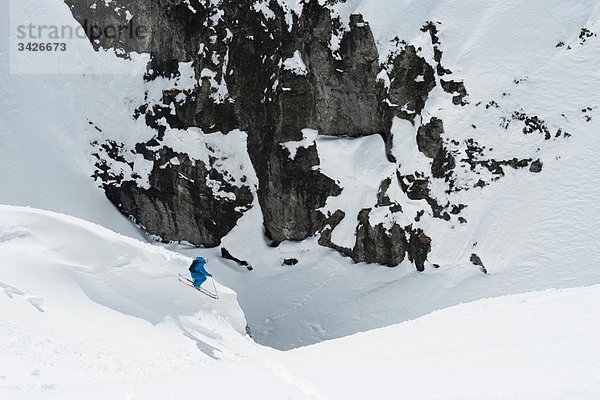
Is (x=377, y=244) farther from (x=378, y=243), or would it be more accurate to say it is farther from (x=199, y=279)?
(x=199, y=279)

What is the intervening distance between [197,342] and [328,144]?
18.0 meters

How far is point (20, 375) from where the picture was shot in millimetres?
9195

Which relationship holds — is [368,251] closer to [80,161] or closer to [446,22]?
[446,22]

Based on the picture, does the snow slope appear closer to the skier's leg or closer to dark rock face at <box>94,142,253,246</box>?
the skier's leg

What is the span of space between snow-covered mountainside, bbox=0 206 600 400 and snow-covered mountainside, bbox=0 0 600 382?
39.9ft

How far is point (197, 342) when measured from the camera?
17672mm

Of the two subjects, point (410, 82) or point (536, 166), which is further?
point (410, 82)

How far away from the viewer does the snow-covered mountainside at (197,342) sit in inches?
259

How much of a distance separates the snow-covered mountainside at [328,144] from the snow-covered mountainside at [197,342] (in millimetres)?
12176

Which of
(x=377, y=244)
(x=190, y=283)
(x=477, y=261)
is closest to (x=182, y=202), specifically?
(x=377, y=244)

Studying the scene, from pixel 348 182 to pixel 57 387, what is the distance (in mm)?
24899

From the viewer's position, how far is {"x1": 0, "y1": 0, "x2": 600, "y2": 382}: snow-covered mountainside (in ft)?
94.1

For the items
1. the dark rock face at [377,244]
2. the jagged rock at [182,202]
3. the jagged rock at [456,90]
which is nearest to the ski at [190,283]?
the dark rock face at [377,244]

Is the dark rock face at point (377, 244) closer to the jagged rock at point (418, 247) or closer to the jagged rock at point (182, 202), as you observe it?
the jagged rock at point (418, 247)
